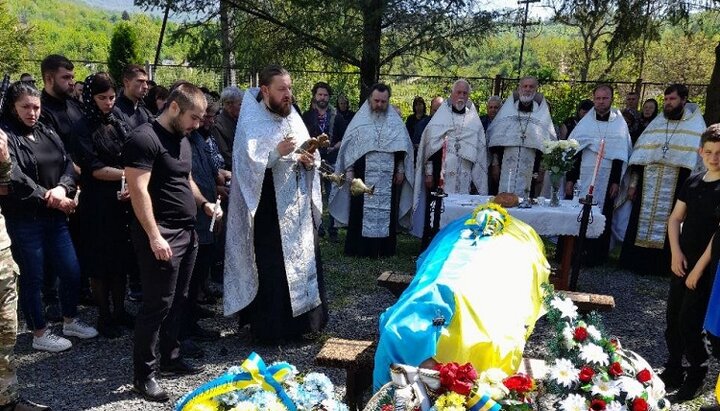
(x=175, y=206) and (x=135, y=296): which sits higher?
(x=175, y=206)

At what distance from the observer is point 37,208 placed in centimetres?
435

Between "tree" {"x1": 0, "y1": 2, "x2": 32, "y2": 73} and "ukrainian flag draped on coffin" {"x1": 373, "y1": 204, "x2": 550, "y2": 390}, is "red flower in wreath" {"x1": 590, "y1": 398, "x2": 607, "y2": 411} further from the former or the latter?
"tree" {"x1": 0, "y1": 2, "x2": 32, "y2": 73}

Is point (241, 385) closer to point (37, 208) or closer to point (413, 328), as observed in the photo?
point (413, 328)

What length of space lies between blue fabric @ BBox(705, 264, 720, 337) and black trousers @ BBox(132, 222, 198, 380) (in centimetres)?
316

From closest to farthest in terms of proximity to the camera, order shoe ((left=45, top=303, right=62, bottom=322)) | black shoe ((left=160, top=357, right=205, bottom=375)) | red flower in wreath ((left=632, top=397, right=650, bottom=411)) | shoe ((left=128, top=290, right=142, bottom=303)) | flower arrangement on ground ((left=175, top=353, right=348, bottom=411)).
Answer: flower arrangement on ground ((left=175, top=353, right=348, bottom=411))
red flower in wreath ((left=632, top=397, right=650, bottom=411))
black shoe ((left=160, top=357, right=205, bottom=375))
shoe ((left=45, top=303, right=62, bottom=322))
shoe ((left=128, top=290, right=142, bottom=303))

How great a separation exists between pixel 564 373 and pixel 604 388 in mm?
190

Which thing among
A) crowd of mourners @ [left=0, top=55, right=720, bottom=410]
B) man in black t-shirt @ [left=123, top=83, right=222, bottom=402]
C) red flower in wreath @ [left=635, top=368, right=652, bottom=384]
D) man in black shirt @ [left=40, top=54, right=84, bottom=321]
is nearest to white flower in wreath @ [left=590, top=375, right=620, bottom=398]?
red flower in wreath @ [left=635, top=368, right=652, bottom=384]

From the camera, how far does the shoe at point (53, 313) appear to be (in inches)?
197

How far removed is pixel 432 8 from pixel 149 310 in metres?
6.77

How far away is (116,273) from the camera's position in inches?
187

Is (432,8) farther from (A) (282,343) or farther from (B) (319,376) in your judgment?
(B) (319,376)

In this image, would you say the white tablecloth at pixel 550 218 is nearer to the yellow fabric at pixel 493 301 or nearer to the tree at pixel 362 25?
the yellow fabric at pixel 493 301

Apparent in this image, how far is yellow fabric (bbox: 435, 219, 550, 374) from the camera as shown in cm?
300

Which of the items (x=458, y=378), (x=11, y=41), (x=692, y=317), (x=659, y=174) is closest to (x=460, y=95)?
(x=659, y=174)
